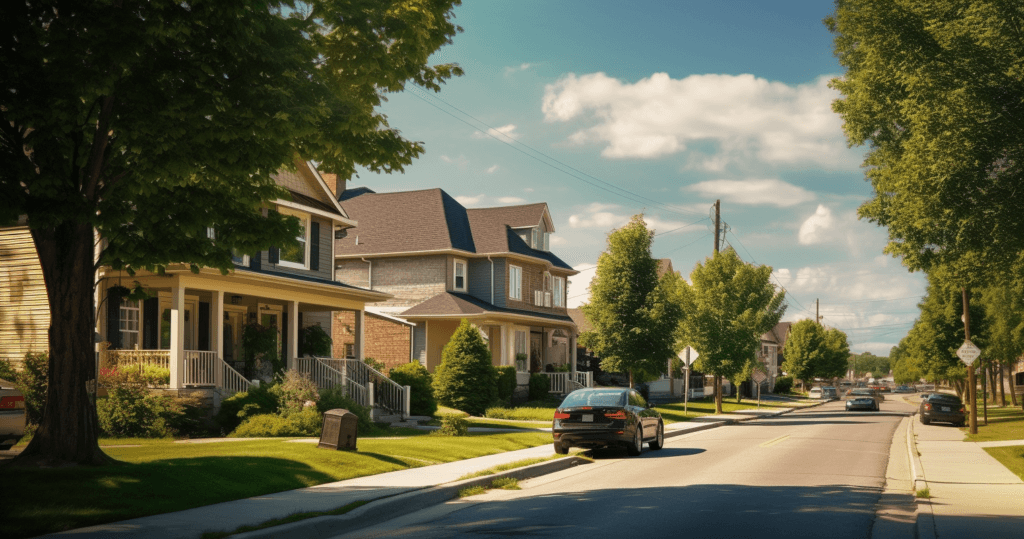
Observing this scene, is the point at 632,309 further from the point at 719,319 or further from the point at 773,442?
the point at 773,442

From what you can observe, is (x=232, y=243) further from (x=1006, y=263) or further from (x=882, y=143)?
(x=882, y=143)

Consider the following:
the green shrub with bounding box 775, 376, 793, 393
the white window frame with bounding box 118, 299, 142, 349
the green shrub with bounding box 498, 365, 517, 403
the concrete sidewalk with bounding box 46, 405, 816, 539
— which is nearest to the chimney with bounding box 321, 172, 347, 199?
the green shrub with bounding box 498, 365, 517, 403

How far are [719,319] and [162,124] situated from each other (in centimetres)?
3844

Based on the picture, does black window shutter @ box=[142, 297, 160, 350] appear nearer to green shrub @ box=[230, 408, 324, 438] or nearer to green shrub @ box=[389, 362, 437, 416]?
green shrub @ box=[230, 408, 324, 438]

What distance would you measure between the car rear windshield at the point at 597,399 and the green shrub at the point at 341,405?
606cm

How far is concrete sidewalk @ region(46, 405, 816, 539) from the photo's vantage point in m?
9.34

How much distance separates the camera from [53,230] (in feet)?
41.4

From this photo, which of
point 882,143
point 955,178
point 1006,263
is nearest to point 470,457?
point 955,178

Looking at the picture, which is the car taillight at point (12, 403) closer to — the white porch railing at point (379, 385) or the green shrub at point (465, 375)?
the white porch railing at point (379, 385)

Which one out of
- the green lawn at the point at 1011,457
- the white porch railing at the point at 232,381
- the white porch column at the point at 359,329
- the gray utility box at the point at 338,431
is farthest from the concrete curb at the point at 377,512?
the white porch column at the point at 359,329

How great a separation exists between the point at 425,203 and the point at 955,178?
98.1ft

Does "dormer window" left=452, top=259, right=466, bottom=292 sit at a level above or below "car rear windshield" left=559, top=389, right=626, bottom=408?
above

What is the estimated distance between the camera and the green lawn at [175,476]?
9.85 meters

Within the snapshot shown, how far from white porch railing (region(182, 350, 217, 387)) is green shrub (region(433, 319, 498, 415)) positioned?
37.3 ft
